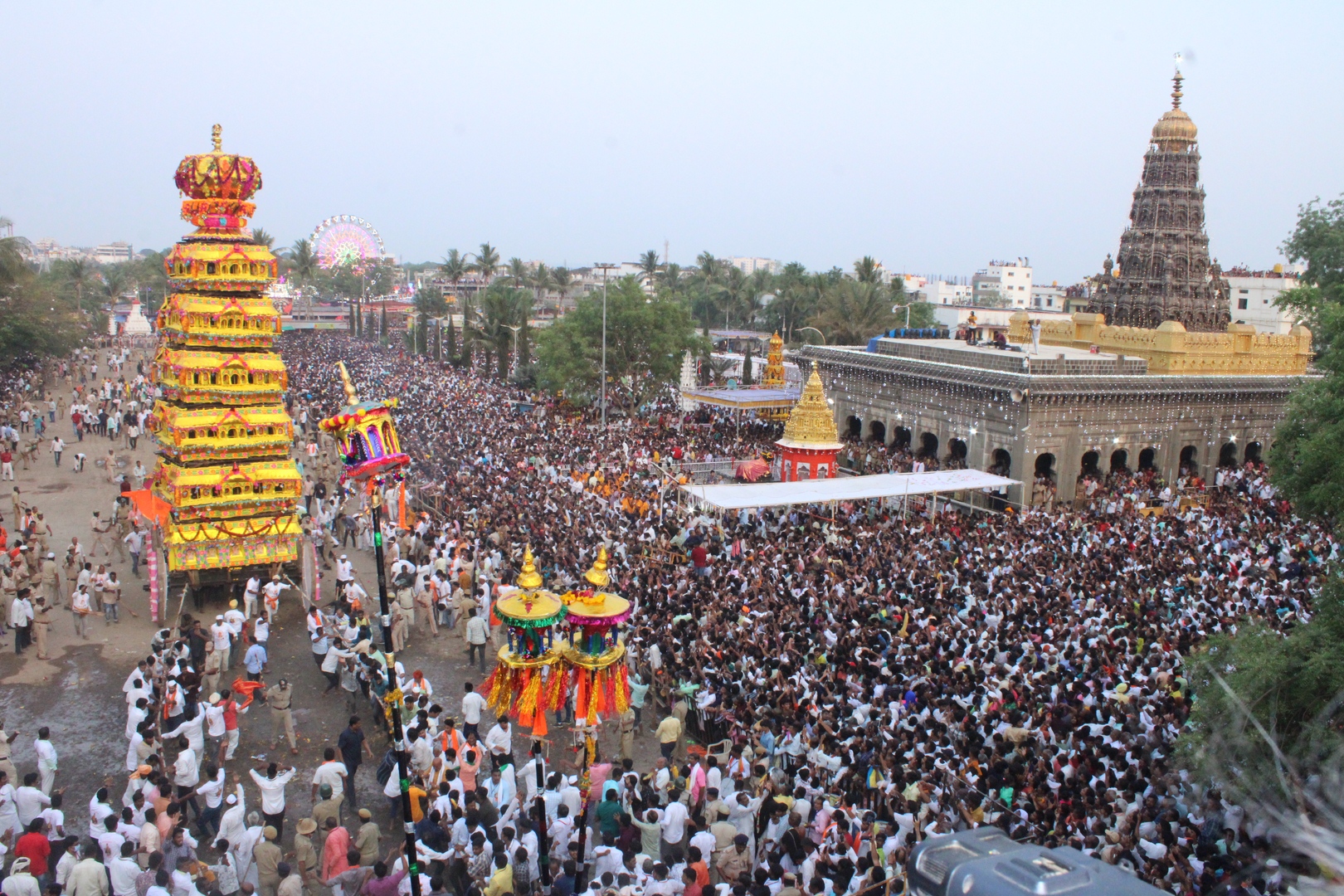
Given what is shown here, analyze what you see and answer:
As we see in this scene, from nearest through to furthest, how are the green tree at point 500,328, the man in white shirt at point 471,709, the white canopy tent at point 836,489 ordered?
1. the man in white shirt at point 471,709
2. the white canopy tent at point 836,489
3. the green tree at point 500,328

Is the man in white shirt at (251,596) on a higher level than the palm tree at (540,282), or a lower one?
lower

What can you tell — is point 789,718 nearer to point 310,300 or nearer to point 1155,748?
point 1155,748

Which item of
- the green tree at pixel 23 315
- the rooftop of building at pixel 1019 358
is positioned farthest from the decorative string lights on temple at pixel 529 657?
the green tree at pixel 23 315

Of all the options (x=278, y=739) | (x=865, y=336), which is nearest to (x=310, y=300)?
(x=865, y=336)

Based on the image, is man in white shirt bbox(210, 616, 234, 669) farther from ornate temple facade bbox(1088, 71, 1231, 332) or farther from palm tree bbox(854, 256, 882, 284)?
palm tree bbox(854, 256, 882, 284)

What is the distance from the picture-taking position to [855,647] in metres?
12.8

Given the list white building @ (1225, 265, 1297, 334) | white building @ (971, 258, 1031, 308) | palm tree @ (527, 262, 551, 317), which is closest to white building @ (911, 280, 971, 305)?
white building @ (971, 258, 1031, 308)

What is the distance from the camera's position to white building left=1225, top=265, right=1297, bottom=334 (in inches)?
2426

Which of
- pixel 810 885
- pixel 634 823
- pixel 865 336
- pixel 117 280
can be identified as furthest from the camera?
pixel 117 280

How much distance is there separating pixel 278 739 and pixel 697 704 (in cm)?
523

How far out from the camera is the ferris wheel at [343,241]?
85062mm

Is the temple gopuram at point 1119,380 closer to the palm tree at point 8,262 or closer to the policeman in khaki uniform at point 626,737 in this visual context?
the policeman in khaki uniform at point 626,737

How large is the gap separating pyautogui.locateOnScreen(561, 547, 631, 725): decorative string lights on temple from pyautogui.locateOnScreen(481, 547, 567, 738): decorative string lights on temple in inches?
5.9

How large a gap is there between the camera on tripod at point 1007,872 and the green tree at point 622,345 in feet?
115
